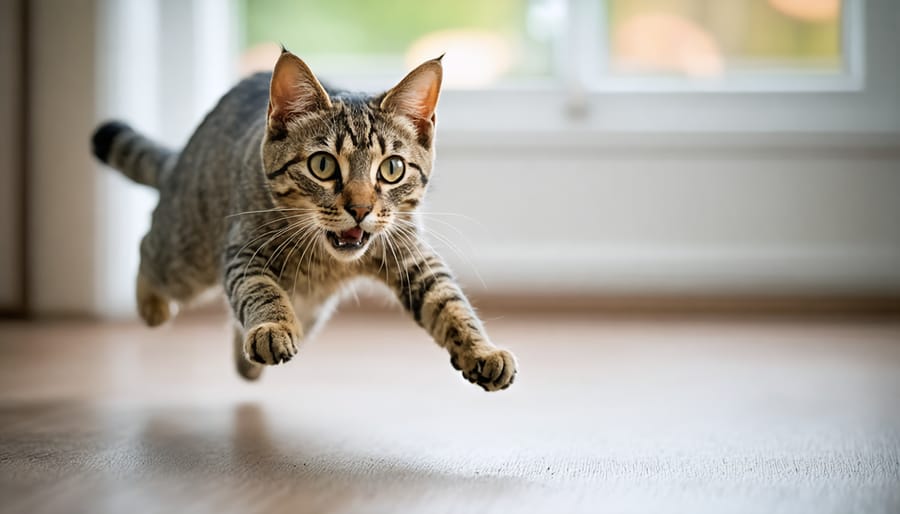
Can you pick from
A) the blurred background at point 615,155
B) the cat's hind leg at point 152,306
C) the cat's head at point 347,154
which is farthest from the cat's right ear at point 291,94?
the blurred background at point 615,155

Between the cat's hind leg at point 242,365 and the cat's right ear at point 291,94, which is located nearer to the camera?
the cat's right ear at point 291,94

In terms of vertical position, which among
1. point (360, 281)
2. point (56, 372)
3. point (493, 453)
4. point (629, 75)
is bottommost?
point (56, 372)

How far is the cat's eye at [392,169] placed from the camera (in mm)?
1354

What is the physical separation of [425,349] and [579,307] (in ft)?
3.06

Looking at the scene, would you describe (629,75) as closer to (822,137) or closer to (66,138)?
(822,137)

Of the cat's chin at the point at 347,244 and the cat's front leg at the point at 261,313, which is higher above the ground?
the cat's chin at the point at 347,244

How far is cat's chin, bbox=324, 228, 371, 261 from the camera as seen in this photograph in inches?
51.2

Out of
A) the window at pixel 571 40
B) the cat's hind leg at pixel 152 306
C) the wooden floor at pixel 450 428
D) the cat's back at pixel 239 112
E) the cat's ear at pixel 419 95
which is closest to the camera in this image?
the wooden floor at pixel 450 428

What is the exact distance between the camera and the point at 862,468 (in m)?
1.12

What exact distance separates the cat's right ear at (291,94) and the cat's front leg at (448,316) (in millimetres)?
Answer: 253

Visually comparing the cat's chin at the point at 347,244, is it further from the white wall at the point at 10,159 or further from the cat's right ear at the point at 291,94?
the white wall at the point at 10,159

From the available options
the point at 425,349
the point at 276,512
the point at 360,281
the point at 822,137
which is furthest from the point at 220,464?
the point at 822,137

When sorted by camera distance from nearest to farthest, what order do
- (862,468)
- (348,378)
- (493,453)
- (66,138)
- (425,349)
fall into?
1. (862,468)
2. (493,453)
3. (348,378)
4. (425,349)
5. (66,138)

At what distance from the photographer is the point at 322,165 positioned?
4.39 feet
